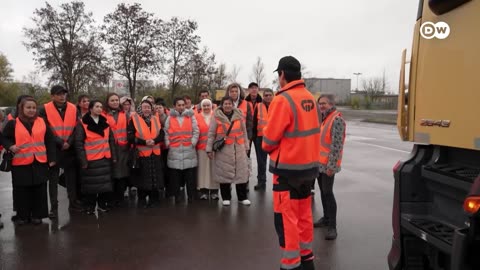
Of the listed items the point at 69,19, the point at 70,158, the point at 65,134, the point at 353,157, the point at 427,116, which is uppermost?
the point at 69,19

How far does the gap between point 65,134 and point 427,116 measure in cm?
522

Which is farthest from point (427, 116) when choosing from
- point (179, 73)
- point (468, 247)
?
point (179, 73)

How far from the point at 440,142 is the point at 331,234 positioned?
8.15 feet

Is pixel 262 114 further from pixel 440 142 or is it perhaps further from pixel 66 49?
pixel 66 49

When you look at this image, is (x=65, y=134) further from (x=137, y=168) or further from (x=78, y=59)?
(x=78, y=59)

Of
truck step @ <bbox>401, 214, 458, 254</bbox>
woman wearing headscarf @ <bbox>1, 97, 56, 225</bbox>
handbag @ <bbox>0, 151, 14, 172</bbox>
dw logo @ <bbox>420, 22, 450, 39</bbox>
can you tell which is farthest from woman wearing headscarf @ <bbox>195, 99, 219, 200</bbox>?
dw logo @ <bbox>420, 22, 450, 39</bbox>

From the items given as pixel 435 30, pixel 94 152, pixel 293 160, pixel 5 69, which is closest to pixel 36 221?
pixel 94 152

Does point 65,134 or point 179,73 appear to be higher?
point 179,73

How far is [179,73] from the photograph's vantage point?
2269 centimetres

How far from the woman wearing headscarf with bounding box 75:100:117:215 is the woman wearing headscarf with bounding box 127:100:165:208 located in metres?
0.45

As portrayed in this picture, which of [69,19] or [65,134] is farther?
[69,19]

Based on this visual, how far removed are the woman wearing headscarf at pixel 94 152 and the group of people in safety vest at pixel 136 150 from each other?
0.05 feet

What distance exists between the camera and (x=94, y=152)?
6.08m

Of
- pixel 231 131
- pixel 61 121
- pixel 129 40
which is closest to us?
pixel 61 121
